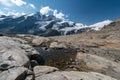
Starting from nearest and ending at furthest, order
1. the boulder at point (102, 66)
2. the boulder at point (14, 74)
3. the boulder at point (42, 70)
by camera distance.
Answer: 1. the boulder at point (14, 74)
2. the boulder at point (42, 70)
3. the boulder at point (102, 66)

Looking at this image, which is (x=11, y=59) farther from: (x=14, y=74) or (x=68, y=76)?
(x=68, y=76)

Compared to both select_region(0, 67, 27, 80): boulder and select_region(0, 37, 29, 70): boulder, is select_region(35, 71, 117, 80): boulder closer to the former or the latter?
select_region(0, 67, 27, 80): boulder

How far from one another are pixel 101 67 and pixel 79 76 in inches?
581

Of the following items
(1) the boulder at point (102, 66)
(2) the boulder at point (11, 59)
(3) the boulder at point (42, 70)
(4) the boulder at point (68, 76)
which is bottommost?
(1) the boulder at point (102, 66)

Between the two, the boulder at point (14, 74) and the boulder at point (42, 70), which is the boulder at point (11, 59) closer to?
the boulder at point (42, 70)

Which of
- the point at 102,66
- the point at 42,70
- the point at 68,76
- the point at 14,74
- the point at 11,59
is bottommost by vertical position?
the point at 102,66

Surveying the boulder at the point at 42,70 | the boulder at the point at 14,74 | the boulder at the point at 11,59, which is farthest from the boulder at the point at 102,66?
the boulder at the point at 14,74

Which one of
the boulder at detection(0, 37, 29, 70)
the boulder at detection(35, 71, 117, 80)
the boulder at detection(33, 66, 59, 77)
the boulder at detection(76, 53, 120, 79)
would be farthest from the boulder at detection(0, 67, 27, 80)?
the boulder at detection(76, 53, 120, 79)

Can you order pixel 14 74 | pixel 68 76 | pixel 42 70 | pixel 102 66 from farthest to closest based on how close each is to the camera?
pixel 102 66 < pixel 42 70 < pixel 68 76 < pixel 14 74

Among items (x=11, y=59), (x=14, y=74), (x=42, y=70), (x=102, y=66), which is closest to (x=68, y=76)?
Result: (x=42, y=70)

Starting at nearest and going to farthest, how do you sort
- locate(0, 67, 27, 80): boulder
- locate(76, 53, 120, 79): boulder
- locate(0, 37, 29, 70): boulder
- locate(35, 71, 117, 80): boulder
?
1. locate(0, 67, 27, 80): boulder
2. locate(35, 71, 117, 80): boulder
3. locate(0, 37, 29, 70): boulder
4. locate(76, 53, 120, 79): boulder

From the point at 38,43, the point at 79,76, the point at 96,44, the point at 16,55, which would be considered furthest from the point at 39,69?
the point at 96,44

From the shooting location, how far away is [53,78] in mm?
27219

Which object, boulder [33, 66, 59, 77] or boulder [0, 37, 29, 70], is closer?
boulder [0, 37, 29, 70]
